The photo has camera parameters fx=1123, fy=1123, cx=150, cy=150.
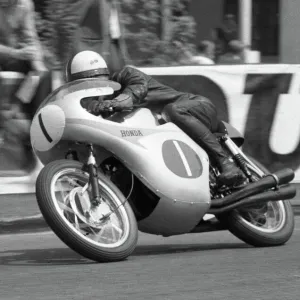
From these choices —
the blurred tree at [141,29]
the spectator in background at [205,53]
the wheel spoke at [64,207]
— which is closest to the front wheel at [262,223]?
the wheel spoke at [64,207]

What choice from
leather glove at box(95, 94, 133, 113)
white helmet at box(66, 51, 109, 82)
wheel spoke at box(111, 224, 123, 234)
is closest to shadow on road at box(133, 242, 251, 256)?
wheel spoke at box(111, 224, 123, 234)

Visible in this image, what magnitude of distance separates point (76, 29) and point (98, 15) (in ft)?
0.99

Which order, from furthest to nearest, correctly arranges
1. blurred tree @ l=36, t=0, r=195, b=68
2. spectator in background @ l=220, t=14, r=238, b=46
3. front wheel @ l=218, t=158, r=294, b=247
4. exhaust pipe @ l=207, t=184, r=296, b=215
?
1. spectator in background @ l=220, t=14, r=238, b=46
2. blurred tree @ l=36, t=0, r=195, b=68
3. front wheel @ l=218, t=158, r=294, b=247
4. exhaust pipe @ l=207, t=184, r=296, b=215

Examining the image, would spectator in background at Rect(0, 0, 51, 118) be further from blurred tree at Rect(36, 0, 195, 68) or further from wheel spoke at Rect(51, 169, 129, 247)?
wheel spoke at Rect(51, 169, 129, 247)

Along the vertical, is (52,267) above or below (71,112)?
below

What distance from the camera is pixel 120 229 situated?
280 inches

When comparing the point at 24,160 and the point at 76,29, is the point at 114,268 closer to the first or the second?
the point at 24,160

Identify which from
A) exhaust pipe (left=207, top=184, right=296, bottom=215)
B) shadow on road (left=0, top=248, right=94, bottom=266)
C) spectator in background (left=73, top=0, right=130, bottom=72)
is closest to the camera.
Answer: shadow on road (left=0, top=248, right=94, bottom=266)

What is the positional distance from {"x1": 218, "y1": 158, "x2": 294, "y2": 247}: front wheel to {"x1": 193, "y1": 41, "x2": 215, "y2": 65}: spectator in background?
492cm

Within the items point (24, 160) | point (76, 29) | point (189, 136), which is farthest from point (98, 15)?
point (189, 136)

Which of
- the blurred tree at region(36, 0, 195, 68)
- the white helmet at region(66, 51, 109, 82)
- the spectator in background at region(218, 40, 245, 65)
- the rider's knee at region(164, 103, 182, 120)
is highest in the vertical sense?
the white helmet at region(66, 51, 109, 82)

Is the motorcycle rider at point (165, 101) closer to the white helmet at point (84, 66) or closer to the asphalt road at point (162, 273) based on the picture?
the white helmet at point (84, 66)

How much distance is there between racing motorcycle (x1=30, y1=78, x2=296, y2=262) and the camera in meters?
7.00

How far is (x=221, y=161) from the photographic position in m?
7.77
